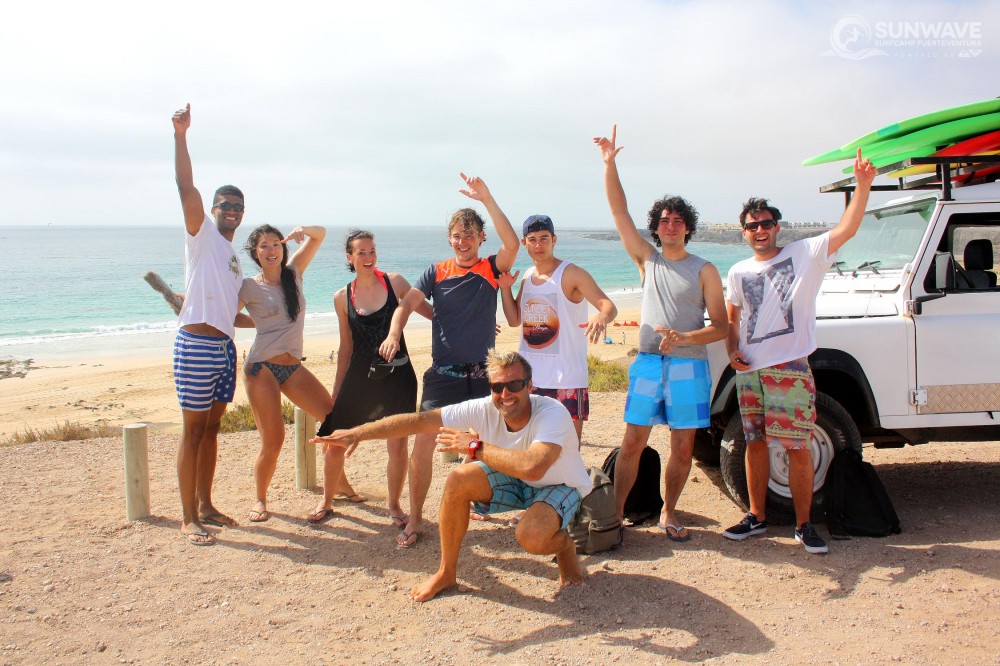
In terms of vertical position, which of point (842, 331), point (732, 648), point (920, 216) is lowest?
point (732, 648)

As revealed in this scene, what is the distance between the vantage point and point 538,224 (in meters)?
4.66

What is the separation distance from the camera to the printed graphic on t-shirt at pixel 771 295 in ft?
14.3

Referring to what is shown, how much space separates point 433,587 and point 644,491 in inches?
67.5

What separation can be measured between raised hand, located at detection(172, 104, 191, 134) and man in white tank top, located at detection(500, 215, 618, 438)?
2.13 metres

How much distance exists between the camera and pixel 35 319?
95.9ft

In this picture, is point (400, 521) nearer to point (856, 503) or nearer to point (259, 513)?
point (259, 513)

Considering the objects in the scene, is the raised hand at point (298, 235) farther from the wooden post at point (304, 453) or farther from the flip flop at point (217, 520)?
the flip flop at point (217, 520)

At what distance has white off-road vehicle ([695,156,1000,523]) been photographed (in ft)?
15.3

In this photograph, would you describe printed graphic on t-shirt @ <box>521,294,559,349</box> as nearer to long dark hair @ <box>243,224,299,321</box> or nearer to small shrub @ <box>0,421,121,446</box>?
long dark hair @ <box>243,224,299,321</box>

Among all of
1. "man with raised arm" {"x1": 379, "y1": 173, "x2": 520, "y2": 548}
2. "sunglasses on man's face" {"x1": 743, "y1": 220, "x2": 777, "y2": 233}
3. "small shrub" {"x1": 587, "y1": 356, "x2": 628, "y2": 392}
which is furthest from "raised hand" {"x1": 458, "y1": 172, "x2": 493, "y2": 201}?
"small shrub" {"x1": 587, "y1": 356, "x2": 628, "y2": 392}

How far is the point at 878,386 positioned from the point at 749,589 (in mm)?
1660

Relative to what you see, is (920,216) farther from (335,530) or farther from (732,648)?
(335,530)

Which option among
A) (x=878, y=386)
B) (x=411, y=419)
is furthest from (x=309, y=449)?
(x=878, y=386)

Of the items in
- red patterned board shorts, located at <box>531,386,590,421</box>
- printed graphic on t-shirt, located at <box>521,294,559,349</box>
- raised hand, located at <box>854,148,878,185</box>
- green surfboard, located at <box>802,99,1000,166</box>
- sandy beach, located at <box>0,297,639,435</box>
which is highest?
green surfboard, located at <box>802,99,1000,166</box>
